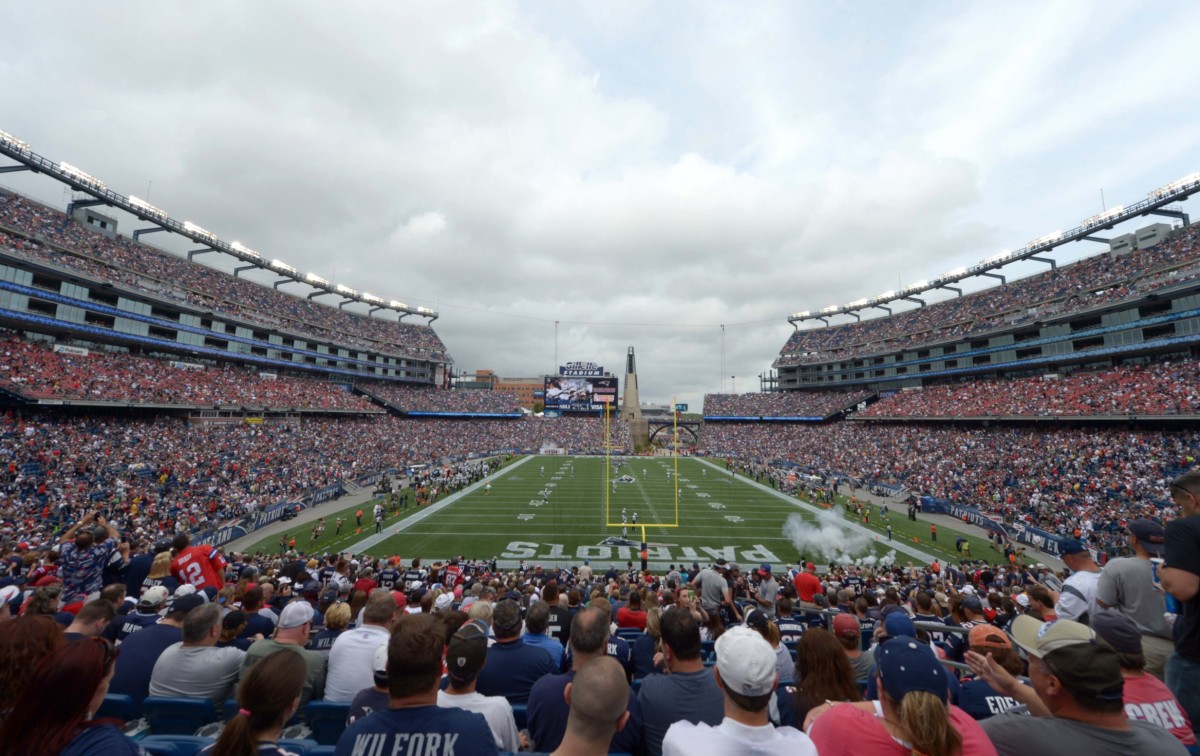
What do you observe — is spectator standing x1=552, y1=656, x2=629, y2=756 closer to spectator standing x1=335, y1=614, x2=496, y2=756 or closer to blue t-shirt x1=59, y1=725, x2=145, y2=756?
spectator standing x1=335, y1=614, x2=496, y2=756

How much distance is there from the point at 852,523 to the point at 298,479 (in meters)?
36.9

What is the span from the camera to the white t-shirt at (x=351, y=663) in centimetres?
393

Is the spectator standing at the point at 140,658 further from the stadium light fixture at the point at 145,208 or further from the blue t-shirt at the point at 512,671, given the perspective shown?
the stadium light fixture at the point at 145,208

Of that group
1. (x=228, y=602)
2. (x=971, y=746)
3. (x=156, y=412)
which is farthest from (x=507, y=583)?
(x=156, y=412)

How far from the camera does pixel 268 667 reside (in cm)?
218

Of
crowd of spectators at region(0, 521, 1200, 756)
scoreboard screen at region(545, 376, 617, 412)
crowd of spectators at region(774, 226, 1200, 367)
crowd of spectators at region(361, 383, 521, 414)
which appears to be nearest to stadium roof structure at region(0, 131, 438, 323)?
crowd of spectators at region(361, 383, 521, 414)

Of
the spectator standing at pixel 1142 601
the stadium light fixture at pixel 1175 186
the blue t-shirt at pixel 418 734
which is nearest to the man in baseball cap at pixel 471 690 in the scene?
the blue t-shirt at pixel 418 734

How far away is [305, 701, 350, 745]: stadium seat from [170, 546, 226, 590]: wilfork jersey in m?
4.86

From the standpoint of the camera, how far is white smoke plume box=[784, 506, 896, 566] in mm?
21656

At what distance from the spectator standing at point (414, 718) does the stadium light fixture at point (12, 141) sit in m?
54.9

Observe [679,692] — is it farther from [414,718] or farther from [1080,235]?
[1080,235]

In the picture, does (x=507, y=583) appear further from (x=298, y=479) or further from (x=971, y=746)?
(x=298, y=479)

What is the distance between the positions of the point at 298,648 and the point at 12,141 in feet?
175

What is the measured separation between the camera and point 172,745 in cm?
270
